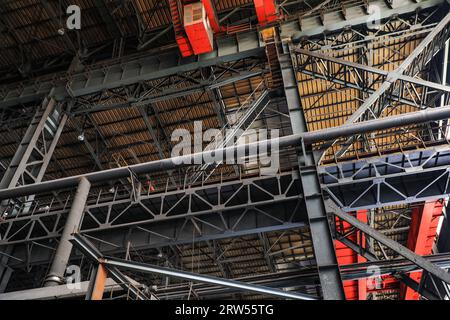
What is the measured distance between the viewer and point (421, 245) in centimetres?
1916

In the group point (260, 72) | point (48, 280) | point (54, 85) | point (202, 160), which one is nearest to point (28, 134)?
point (54, 85)

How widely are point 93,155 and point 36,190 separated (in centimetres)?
932

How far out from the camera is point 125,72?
18547mm

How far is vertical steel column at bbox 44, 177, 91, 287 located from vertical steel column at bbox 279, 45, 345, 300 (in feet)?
24.0

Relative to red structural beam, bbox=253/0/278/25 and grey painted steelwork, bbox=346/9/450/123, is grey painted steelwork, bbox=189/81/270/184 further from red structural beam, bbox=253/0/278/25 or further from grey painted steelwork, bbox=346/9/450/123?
grey painted steelwork, bbox=346/9/450/123

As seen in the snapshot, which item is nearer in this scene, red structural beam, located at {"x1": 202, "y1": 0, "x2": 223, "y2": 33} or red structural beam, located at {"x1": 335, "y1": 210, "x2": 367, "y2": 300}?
red structural beam, located at {"x1": 202, "y1": 0, "x2": 223, "y2": 33}

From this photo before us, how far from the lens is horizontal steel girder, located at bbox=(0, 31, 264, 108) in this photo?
17.2 metres

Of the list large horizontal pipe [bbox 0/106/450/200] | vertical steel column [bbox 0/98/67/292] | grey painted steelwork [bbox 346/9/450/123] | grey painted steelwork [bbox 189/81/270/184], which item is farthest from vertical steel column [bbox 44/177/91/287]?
grey painted steelwork [bbox 346/9/450/123]

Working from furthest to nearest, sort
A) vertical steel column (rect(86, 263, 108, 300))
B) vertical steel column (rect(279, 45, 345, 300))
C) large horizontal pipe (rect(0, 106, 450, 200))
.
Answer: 1. large horizontal pipe (rect(0, 106, 450, 200))
2. vertical steel column (rect(279, 45, 345, 300))
3. vertical steel column (rect(86, 263, 108, 300))

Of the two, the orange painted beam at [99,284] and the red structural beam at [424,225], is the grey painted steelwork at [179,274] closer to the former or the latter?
the orange painted beam at [99,284]

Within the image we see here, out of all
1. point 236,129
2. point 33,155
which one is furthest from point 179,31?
point 33,155

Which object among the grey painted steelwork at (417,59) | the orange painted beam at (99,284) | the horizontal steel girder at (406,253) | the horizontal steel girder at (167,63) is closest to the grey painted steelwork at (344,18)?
the horizontal steel girder at (167,63)

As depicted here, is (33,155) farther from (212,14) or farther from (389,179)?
(389,179)
